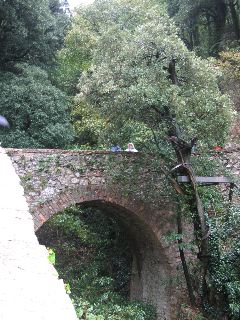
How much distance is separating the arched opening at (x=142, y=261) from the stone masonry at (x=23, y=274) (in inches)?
304

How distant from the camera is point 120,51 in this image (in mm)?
8484

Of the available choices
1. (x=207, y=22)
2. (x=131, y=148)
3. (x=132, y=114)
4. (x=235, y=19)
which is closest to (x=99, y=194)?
(x=131, y=148)

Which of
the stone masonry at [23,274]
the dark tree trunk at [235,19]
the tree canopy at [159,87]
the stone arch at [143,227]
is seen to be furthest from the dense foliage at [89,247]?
the dark tree trunk at [235,19]

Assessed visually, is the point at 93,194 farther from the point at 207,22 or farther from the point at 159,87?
the point at 207,22

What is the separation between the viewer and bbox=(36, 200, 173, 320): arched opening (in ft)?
31.3

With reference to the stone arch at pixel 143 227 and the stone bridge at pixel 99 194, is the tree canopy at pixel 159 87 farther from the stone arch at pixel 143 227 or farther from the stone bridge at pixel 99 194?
the stone arch at pixel 143 227

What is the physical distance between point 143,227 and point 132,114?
273 centimetres

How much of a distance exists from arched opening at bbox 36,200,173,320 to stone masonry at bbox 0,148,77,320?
25.3 feet

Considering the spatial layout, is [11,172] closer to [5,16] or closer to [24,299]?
[24,299]

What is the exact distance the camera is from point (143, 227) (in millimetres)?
9672

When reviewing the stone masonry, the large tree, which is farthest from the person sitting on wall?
the stone masonry

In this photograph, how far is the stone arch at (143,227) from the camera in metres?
8.80

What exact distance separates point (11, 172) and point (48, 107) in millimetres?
12510

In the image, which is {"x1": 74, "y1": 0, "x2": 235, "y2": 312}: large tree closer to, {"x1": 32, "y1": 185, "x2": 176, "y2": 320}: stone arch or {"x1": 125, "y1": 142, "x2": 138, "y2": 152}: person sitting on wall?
{"x1": 125, "y1": 142, "x2": 138, "y2": 152}: person sitting on wall
